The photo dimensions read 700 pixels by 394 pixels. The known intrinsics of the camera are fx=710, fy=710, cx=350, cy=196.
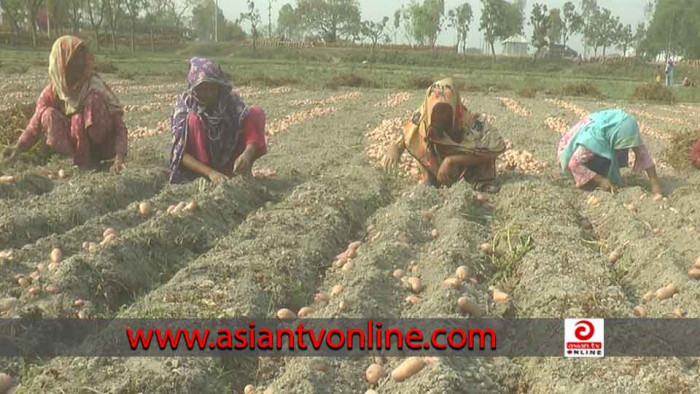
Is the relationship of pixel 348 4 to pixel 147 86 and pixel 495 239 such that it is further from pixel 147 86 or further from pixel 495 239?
pixel 495 239

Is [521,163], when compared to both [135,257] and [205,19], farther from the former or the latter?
[205,19]

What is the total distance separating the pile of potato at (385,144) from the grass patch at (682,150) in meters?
2.57

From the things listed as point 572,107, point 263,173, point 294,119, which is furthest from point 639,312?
point 572,107

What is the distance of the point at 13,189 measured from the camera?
208 inches

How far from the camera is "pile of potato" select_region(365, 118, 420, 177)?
6797 millimetres

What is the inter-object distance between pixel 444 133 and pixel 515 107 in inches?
337

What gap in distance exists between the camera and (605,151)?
18.5 feet

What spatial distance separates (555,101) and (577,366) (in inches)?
556

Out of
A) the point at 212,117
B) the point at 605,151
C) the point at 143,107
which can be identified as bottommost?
the point at 143,107

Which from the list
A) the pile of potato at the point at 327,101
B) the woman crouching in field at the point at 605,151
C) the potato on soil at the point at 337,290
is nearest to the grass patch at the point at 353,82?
the pile of potato at the point at 327,101

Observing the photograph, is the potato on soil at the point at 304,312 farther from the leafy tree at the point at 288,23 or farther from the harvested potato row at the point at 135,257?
the leafy tree at the point at 288,23

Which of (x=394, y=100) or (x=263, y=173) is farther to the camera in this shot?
→ (x=394, y=100)

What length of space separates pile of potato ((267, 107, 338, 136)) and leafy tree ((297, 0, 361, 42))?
66893 millimetres

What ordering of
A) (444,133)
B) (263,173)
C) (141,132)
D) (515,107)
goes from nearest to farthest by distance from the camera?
(444,133)
(263,173)
(141,132)
(515,107)
